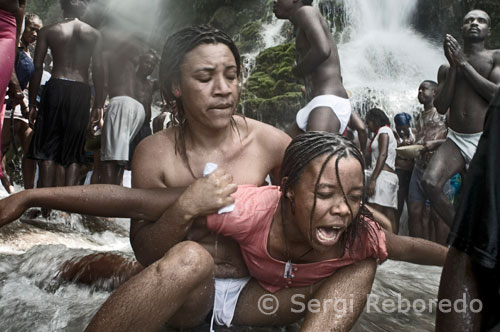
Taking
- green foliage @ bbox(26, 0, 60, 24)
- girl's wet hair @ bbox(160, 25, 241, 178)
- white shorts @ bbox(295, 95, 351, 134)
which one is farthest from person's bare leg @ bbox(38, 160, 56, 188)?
→ green foliage @ bbox(26, 0, 60, 24)

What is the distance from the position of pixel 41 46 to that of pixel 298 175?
4.22 metres

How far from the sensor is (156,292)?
1.80 meters

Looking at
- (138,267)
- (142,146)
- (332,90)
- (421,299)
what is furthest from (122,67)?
(421,299)

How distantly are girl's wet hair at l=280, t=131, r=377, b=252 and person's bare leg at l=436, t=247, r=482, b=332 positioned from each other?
24.5 inches

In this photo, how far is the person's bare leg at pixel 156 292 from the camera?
5.71 ft

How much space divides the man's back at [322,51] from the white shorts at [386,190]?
7.82 feet

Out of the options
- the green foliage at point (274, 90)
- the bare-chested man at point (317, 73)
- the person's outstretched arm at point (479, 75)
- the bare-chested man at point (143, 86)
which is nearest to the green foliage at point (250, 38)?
the green foliage at point (274, 90)

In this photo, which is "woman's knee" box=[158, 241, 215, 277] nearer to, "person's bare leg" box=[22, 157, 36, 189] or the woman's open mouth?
the woman's open mouth

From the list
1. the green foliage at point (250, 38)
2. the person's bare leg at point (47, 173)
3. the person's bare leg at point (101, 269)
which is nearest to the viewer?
the person's bare leg at point (101, 269)

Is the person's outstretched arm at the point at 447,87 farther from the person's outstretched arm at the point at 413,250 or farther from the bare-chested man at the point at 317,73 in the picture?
the person's outstretched arm at the point at 413,250

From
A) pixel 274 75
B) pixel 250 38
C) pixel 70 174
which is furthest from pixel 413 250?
pixel 250 38

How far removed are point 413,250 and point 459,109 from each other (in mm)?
2713

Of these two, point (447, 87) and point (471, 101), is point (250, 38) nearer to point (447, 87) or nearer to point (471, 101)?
point (447, 87)

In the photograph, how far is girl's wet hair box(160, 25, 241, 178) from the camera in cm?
247
